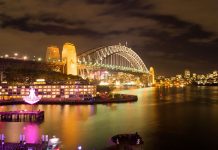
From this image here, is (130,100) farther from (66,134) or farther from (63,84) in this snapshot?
(66,134)

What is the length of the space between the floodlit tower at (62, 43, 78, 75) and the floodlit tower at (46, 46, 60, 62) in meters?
2.22

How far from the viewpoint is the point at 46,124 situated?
23.2 m

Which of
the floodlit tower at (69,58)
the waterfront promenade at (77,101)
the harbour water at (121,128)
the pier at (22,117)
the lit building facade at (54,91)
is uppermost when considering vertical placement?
the floodlit tower at (69,58)

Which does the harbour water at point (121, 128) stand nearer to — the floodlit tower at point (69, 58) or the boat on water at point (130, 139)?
the boat on water at point (130, 139)

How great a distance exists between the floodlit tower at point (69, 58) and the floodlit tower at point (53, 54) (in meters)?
2.22

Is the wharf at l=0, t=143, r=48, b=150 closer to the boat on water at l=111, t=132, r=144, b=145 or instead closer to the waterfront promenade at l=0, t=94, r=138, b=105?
the boat on water at l=111, t=132, r=144, b=145

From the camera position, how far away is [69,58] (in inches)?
2147

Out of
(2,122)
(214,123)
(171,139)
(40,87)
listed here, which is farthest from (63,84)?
(171,139)

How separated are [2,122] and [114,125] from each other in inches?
317

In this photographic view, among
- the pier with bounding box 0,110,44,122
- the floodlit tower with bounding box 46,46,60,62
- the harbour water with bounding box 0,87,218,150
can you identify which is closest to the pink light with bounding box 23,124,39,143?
the harbour water with bounding box 0,87,218,150

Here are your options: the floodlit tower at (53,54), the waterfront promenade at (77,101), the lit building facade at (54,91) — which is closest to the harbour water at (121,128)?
the waterfront promenade at (77,101)

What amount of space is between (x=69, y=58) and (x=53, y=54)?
399cm

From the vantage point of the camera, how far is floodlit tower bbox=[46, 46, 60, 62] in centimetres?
5631

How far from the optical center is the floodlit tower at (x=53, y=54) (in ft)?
185
